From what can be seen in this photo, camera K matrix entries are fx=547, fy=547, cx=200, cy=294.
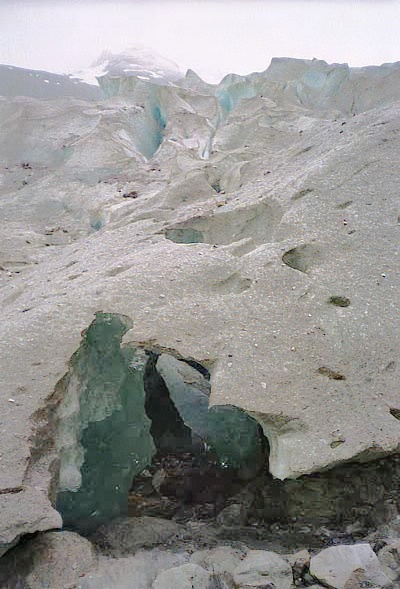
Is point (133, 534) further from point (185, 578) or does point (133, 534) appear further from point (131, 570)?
point (185, 578)

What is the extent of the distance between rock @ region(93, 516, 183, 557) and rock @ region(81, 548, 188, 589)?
23 centimetres

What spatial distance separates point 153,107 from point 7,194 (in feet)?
19.6

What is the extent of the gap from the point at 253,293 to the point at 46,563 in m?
2.18

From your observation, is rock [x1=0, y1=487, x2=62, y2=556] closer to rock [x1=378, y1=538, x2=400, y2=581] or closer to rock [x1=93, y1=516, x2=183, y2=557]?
rock [x1=93, y1=516, x2=183, y2=557]

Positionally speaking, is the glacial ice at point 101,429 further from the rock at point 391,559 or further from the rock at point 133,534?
the rock at point 391,559

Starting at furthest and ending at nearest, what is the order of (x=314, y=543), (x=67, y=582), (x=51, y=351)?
1. (x=51, y=351)
2. (x=314, y=543)
3. (x=67, y=582)

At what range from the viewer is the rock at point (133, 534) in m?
3.19

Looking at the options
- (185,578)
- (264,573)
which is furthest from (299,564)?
(185,578)

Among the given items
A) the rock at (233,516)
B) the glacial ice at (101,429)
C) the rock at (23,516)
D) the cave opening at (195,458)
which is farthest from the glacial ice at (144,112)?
the rock at (23,516)

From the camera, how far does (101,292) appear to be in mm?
4266

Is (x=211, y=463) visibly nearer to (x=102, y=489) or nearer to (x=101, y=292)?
(x=102, y=489)

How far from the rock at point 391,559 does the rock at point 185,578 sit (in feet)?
2.69

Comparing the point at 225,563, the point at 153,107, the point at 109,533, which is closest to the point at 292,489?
the point at 225,563

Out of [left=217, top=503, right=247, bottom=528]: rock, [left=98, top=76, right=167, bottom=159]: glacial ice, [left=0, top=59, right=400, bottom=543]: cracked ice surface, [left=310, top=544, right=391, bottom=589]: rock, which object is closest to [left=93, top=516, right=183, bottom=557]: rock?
[left=217, top=503, right=247, bottom=528]: rock
